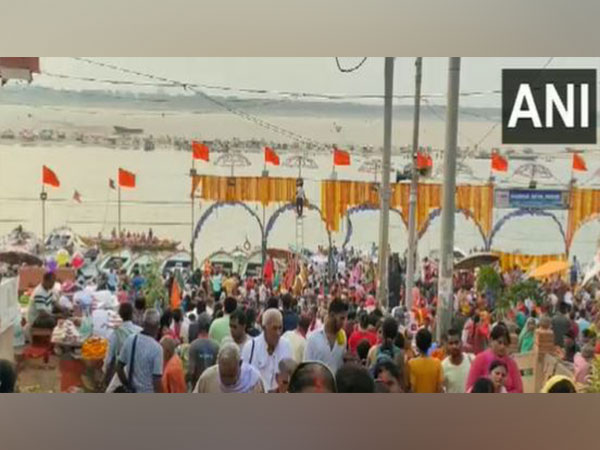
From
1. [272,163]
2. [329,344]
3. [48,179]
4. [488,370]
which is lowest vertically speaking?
[488,370]

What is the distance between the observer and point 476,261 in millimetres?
5219

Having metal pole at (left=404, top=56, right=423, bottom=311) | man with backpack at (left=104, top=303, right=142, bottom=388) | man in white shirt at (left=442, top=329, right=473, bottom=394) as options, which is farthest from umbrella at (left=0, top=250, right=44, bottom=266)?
man in white shirt at (left=442, top=329, right=473, bottom=394)

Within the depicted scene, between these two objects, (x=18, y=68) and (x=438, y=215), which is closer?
(x=18, y=68)

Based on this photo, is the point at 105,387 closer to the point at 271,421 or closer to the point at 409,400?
the point at 271,421

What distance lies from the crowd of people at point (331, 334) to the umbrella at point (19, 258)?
123 mm

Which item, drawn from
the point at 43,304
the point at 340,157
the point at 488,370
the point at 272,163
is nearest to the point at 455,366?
the point at 488,370

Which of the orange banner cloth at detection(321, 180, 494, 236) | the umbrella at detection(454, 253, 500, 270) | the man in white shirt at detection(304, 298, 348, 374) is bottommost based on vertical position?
the man in white shirt at detection(304, 298, 348, 374)

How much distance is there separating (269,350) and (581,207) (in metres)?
1.68

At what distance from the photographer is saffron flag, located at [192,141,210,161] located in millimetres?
5211

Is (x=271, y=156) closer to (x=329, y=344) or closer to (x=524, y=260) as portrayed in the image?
(x=329, y=344)

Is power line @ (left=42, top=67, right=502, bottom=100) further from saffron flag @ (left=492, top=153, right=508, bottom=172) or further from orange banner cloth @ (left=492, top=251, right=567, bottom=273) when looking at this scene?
orange banner cloth @ (left=492, top=251, right=567, bottom=273)

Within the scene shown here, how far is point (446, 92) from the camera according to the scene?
5.18m

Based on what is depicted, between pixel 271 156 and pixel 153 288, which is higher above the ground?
pixel 271 156

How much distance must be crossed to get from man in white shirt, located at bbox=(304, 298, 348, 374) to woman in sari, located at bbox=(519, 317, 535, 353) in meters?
0.87
